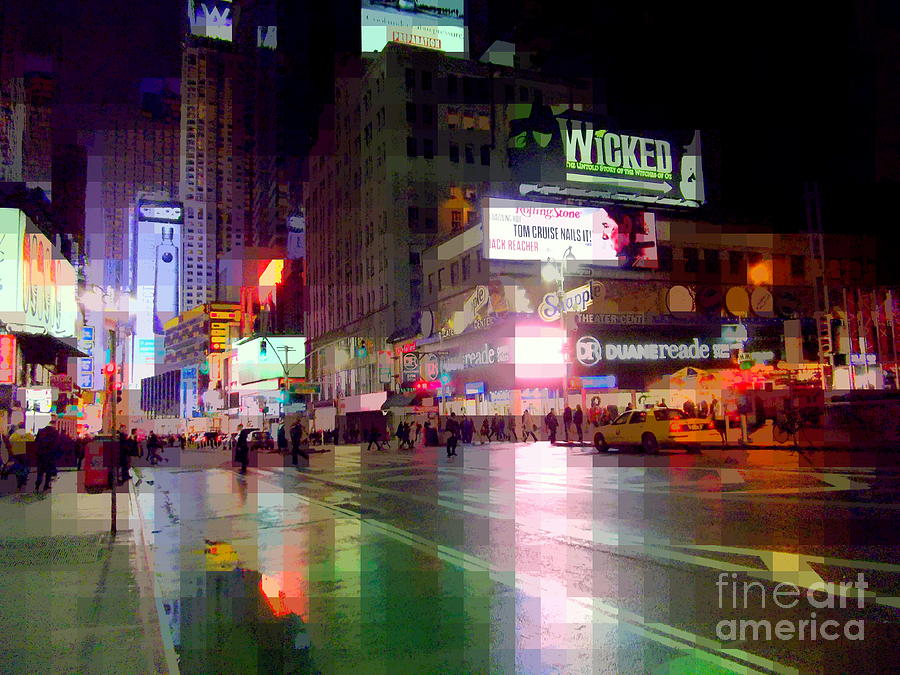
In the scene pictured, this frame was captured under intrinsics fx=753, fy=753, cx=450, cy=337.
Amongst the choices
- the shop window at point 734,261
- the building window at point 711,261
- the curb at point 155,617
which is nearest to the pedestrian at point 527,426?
the building window at point 711,261

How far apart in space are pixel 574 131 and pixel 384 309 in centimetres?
2297

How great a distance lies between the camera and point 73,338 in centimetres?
5044

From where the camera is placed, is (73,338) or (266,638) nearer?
(266,638)

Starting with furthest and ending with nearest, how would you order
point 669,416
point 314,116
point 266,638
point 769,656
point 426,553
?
point 314,116 < point 669,416 < point 426,553 < point 266,638 < point 769,656

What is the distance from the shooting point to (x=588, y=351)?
49.0 metres

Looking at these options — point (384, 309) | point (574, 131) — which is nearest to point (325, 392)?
point (384, 309)

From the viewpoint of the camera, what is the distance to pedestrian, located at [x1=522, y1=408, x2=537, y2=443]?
44.0m

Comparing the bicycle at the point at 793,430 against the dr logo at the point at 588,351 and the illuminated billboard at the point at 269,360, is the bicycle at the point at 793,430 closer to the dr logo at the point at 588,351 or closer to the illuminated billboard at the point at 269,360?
the dr logo at the point at 588,351

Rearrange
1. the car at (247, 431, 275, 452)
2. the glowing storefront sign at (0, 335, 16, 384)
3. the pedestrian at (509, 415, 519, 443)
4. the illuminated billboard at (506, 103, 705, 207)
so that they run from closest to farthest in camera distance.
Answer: the glowing storefront sign at (0, 335, 16, 384) → the pedestrian at (509, 415, 519, 443) → the car at (247, 431, 275, 452) → the illuminated billboard at (506, 103, 705, 207)

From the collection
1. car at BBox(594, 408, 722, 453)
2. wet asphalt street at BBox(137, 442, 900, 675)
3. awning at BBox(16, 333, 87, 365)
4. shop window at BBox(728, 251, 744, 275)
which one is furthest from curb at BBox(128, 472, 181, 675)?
shop window at BBox(728, 251, 744, 275)

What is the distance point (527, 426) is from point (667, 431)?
830 inches

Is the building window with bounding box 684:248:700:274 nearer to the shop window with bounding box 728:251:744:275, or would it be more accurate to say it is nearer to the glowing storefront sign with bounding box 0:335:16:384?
the shop window with bounding box 728:251:744:275

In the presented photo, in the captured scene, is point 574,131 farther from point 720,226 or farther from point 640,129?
point 720,226

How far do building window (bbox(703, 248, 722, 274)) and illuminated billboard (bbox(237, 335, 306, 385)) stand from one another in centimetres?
6706
